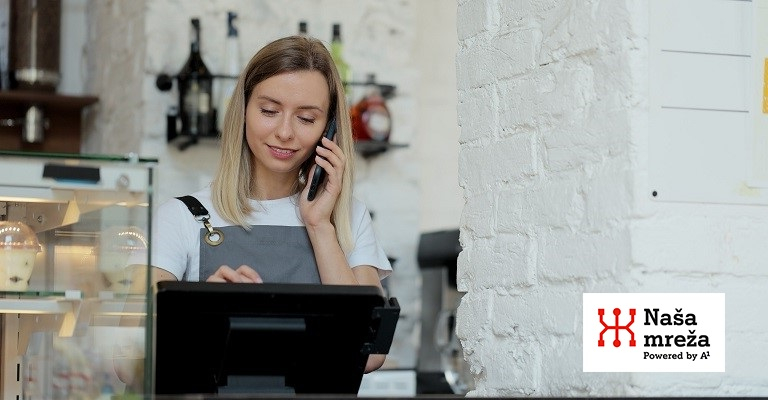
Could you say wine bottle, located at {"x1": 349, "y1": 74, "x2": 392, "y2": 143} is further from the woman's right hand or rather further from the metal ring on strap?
the woman's right hand

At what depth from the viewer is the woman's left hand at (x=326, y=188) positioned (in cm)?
193

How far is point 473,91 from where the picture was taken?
72.5 inches

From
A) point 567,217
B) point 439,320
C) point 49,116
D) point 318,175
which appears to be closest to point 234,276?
point 318,175

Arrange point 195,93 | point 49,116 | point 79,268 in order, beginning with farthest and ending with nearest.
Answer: point 49,116 → point 195,93 → point 79,268

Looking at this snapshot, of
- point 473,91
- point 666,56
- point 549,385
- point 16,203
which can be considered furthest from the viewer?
point 473,91

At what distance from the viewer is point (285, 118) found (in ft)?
6.23

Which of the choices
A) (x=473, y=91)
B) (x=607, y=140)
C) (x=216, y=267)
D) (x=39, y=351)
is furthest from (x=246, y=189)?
(x=607, y=140)

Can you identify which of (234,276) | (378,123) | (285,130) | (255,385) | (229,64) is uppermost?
(229,64)

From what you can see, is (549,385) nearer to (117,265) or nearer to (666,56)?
(666,56)

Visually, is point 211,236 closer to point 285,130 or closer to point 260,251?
point 260,251

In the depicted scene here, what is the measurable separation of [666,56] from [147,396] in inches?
30.5

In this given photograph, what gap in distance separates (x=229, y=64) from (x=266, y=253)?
6.51 ft

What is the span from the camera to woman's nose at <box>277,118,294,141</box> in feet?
6.19

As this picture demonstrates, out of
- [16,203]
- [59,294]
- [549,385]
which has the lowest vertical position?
[549,385]
